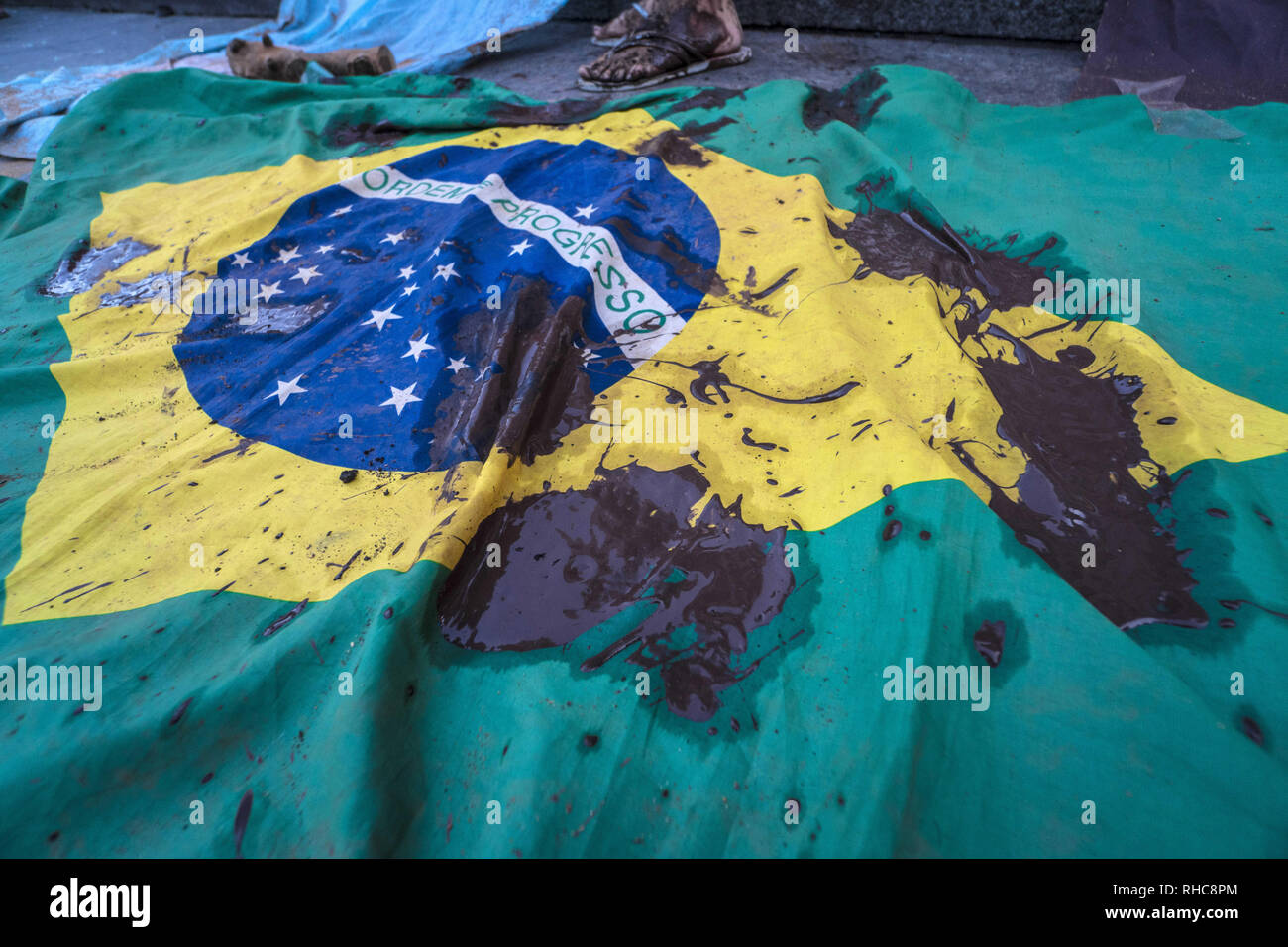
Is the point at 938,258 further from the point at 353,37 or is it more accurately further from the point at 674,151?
Result: the point at 353,37

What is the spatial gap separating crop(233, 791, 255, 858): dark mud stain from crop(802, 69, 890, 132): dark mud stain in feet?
9.09

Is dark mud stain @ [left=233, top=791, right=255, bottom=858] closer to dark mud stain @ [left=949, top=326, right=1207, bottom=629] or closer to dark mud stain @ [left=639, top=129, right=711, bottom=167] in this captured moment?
dark mud stain @ [left=949, top=326, right=1207, bottom=629]

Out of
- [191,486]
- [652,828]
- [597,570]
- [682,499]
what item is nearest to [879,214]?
[682,499]

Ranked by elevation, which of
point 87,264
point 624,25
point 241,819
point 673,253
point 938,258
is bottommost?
point 241,819

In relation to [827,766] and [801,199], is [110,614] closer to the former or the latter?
[827,766]

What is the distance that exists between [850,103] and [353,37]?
3610mm

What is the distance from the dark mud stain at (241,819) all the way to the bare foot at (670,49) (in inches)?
145

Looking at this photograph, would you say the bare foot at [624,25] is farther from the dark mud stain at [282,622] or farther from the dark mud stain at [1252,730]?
the dark mud stain at [1252,730]

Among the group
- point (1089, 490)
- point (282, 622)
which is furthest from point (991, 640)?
point (282, 622)

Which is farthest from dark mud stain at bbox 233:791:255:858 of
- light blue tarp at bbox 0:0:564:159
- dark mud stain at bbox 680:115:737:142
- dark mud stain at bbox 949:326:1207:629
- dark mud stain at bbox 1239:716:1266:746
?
light blue tarp at bbox 0:0:564:159

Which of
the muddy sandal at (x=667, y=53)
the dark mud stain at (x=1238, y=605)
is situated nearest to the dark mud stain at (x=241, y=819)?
the dark mud stain at (x=1238, y=605)

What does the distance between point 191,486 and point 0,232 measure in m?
2.02

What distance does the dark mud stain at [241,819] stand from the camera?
102 centimetres

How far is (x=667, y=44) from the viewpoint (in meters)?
3.57
